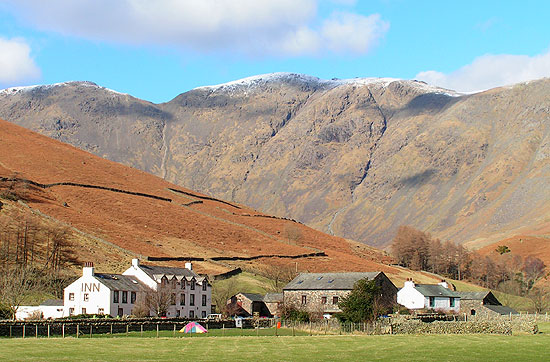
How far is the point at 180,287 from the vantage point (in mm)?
95375

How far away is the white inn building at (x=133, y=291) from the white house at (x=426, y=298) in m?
27.3

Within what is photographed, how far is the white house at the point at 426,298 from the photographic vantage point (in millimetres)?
99125

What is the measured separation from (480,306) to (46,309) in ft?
192

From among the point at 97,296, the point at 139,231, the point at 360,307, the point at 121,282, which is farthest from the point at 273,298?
the point at 139,231

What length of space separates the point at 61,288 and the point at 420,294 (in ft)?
159

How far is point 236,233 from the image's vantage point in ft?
617

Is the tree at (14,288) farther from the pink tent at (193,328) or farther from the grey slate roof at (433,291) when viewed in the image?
the grey slate roof at (433,291)

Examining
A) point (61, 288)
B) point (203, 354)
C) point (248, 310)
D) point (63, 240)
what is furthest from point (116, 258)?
point (203, 354)

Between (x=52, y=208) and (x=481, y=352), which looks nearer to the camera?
(x=481, y=352)

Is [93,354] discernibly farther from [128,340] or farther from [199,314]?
[199,314]

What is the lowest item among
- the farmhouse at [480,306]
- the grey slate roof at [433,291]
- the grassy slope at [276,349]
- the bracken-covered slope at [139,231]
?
the grassy slope at [276,349]

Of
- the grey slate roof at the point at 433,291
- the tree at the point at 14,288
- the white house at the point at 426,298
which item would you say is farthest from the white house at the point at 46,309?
the grey slate roof at the point at 433,291

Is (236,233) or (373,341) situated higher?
(236,233)

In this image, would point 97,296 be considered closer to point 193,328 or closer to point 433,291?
point 193,328
